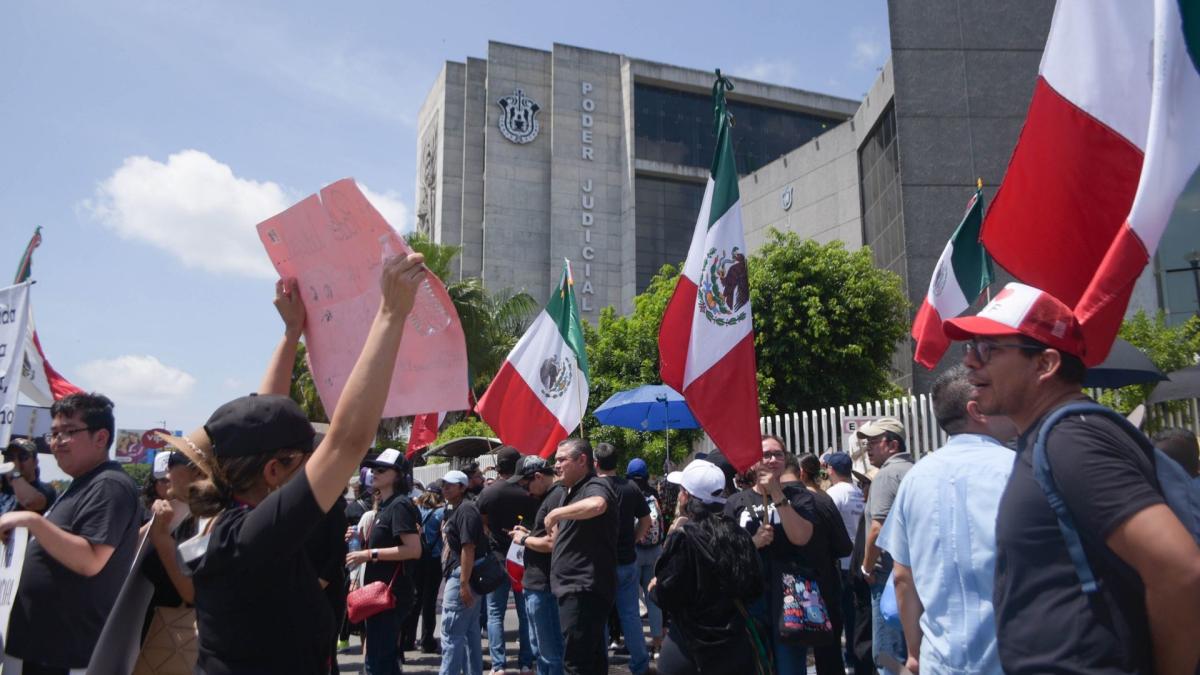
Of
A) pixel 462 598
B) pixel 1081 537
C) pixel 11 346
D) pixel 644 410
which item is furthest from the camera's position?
pixel 644 410

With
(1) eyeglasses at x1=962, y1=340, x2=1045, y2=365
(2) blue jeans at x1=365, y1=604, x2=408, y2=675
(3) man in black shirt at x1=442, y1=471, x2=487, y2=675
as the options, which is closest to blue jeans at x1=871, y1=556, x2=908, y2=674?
(1) eyeglasses at x1=962, y1=340, x2=1045, y2=365

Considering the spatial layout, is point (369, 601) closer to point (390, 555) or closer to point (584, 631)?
point (390, 555)

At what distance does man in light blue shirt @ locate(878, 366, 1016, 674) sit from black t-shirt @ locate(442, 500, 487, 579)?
482cm

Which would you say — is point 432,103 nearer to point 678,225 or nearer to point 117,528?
point 678,225

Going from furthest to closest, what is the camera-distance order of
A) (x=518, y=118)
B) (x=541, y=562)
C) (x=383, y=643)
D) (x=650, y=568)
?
1. (x=518, y=118)
2. (x=650, y=568)
3. (x=541, y=562)
4. (x=383, y=643)

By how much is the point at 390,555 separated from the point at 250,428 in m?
4.44

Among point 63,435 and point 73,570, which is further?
point 63,435

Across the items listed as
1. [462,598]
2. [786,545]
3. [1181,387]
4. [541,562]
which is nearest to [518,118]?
[1181,387]

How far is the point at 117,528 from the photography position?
369cm

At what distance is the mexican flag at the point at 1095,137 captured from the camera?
8.44ft

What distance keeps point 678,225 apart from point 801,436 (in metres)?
33.3

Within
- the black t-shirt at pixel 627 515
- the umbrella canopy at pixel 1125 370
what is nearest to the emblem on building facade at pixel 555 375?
the black t-shirt at pixel 627 515

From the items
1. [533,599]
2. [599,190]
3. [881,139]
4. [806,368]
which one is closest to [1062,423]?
[533,599]

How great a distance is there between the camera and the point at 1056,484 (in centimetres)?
201
